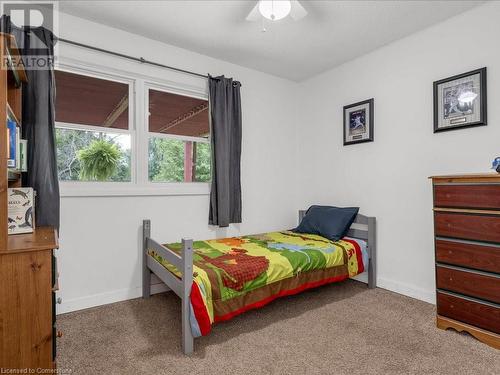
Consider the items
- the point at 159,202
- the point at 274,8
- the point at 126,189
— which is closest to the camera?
the point at 274,8

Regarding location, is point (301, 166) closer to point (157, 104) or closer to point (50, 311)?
point (157, 104)

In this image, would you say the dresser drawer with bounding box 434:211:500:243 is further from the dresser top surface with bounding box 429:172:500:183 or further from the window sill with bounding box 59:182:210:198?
the window sill with bounding box 59:182:210:198

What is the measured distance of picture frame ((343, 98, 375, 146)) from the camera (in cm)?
319

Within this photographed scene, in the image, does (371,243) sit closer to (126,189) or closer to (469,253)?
(469,253)

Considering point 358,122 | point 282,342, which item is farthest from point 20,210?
point 358,122

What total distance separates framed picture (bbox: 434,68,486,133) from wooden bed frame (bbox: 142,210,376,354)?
113cm

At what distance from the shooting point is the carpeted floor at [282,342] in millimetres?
1759

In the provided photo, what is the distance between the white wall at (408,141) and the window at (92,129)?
236 centimetres

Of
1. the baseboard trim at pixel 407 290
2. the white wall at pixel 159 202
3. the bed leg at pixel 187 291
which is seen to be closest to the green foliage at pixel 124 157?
the white wall at pixel 159 202

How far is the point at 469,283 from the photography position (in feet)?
6.66

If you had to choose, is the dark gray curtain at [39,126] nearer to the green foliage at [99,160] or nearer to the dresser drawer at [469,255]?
the green foliage at [99,160]

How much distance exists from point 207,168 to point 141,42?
4.65ft

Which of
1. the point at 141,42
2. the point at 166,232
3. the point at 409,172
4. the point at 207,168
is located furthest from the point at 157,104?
the point at 409,172

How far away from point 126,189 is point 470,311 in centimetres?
290
